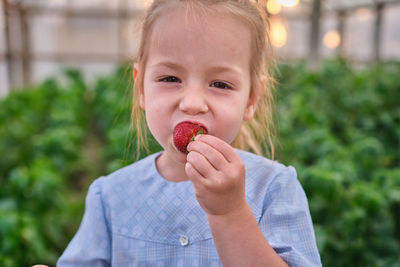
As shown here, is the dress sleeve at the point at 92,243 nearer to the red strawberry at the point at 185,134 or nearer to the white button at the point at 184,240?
the white button at the point at 184,240

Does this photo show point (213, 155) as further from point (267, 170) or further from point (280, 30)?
point (280, 30)

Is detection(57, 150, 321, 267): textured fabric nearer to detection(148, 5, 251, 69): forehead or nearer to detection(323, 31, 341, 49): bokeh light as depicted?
detection(148, 5, 251, 69): forehead

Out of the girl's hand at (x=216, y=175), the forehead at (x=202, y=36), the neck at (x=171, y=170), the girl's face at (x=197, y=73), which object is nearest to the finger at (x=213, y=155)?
the girl's hand at (x=216, y=175)

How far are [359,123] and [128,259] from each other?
4518 millimetres

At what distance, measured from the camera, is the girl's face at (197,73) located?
919 mm

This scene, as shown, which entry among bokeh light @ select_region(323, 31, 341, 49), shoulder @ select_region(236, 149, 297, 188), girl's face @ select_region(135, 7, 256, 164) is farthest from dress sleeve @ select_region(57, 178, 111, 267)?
bokeh light @ select_region(323, 31, 341, 49)

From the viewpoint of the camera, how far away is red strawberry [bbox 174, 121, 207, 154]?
0.88 m

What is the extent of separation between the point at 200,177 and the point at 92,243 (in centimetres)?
47

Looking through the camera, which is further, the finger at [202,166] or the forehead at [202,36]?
the forehead at [202,36]

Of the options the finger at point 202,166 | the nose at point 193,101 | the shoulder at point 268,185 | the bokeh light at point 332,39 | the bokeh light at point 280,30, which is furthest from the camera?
the bokeh light at point 332,39

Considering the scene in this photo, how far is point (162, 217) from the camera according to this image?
1.09 metres

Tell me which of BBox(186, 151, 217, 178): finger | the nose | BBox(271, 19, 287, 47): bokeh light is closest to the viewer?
BBox(186, 151, 217, 178): finger

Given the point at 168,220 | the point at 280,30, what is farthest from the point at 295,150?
the point at 280,30

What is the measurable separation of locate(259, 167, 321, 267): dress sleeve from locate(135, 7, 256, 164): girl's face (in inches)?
7.2
